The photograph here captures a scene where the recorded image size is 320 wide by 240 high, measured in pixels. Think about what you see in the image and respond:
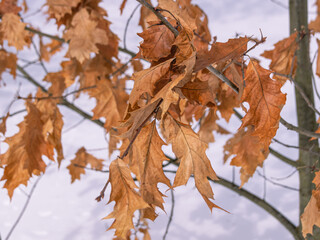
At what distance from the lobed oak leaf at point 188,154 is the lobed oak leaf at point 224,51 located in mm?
100

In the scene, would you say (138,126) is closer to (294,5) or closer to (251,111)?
(251,111)

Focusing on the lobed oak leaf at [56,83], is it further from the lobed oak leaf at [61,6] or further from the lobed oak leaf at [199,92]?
the lobed oak leaf at [199,92]

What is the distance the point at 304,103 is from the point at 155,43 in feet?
3.04

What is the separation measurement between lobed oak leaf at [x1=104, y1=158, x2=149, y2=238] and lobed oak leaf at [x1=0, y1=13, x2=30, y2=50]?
0.89m

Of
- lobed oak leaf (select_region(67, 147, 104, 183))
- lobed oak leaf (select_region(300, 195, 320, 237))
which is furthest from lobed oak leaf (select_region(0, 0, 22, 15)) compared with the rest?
lobed oak leaf (select_region(300, 195, 320, 237))

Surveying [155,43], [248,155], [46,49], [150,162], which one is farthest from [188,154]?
[46,49]

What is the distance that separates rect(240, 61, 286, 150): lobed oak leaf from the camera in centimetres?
47

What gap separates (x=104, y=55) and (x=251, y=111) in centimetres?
87

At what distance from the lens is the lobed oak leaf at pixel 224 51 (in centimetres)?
46

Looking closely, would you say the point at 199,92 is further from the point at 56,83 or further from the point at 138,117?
the point at 56,83

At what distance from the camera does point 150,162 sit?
51 centimetres

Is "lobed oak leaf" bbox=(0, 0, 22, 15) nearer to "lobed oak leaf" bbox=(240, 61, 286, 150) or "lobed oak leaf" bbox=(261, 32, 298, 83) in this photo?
"lobed oak leaf" bbox=(261, 32, 298, 83)

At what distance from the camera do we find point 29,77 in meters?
1.69

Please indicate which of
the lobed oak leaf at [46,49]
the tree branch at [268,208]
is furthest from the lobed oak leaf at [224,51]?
the lobed oak leaf at [46,49]
